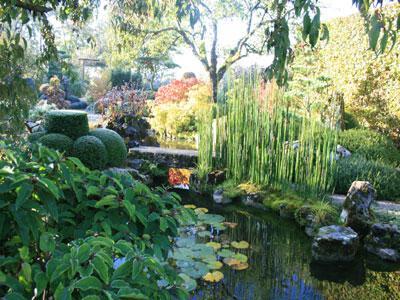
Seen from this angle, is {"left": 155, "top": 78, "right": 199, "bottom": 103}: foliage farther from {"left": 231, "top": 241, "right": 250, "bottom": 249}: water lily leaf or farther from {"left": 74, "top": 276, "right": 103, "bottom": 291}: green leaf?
{"left": 74, "top": 276, "right": 103, "bottom": 291}: green leaf

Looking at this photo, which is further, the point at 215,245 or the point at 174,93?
the point at 174,93

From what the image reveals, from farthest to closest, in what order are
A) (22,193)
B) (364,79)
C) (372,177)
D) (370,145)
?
(364,79)
(370,145)
(372,177)
(22,193)

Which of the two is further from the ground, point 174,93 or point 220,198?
point 174,93

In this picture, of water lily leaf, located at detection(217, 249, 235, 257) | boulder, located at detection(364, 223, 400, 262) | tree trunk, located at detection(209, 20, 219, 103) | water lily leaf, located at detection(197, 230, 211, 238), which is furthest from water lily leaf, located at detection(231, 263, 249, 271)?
tree trunk, located at detection(209, 20, 219, 103)

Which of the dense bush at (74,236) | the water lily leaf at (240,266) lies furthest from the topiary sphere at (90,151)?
the dense bush at (74,236)

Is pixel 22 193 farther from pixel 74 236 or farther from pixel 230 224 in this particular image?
pixel 230 224

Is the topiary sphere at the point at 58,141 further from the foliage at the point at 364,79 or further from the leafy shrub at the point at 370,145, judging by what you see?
the foliage at the point at 364,79

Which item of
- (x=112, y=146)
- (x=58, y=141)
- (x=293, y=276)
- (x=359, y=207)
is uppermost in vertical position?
(x=58, y=141)

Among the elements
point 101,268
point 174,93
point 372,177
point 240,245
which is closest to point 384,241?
point 240,245

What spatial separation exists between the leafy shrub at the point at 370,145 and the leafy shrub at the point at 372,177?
0.88 meters

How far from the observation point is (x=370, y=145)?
616 centimetres

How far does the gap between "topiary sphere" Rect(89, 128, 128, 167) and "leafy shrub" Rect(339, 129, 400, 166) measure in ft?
11.3

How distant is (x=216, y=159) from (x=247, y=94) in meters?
1.11

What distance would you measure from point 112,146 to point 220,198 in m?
1.97
